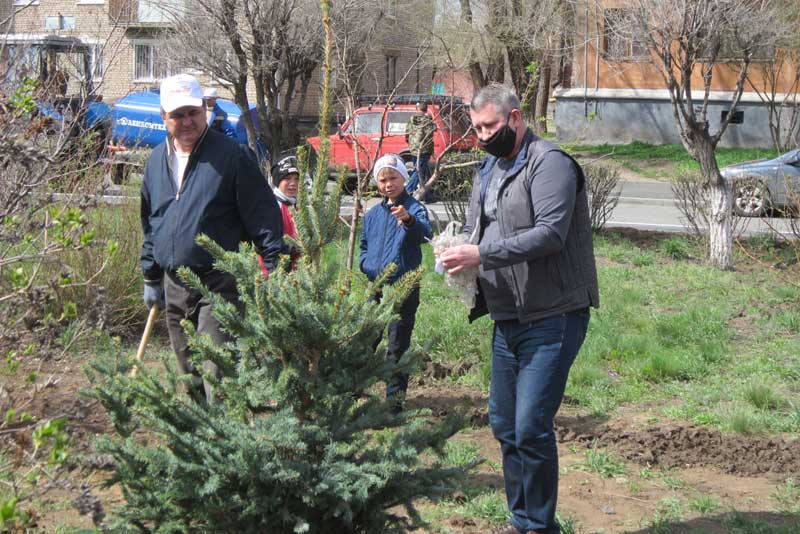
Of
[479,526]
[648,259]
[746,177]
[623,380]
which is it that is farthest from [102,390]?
[746,177]

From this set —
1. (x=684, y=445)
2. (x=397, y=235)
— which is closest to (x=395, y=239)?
(x=397, y=235)

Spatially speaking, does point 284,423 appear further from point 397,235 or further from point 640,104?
point 640,104

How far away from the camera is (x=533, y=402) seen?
3.79 meters

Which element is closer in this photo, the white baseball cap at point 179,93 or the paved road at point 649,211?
the white baseball cap at point 179,93

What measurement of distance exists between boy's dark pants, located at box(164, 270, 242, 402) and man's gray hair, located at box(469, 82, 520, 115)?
1340 millimetres

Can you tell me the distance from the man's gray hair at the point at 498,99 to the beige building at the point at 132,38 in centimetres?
260

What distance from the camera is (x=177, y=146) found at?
14.6ft

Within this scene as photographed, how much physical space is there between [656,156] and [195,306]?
23.9 metres

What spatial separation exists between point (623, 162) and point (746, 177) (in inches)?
595

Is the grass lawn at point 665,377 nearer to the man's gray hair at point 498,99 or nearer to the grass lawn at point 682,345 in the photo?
the grass lawn at point 682,345

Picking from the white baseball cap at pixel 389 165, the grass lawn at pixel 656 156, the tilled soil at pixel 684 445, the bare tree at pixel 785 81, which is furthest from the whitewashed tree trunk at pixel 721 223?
the grass lawn at pixel 656 156

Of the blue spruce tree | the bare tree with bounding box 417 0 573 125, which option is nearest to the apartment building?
the bare tree with bounding box 417 0 573 125

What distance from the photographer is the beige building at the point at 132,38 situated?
28.0 ft

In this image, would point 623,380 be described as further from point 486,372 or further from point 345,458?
point 345,458
